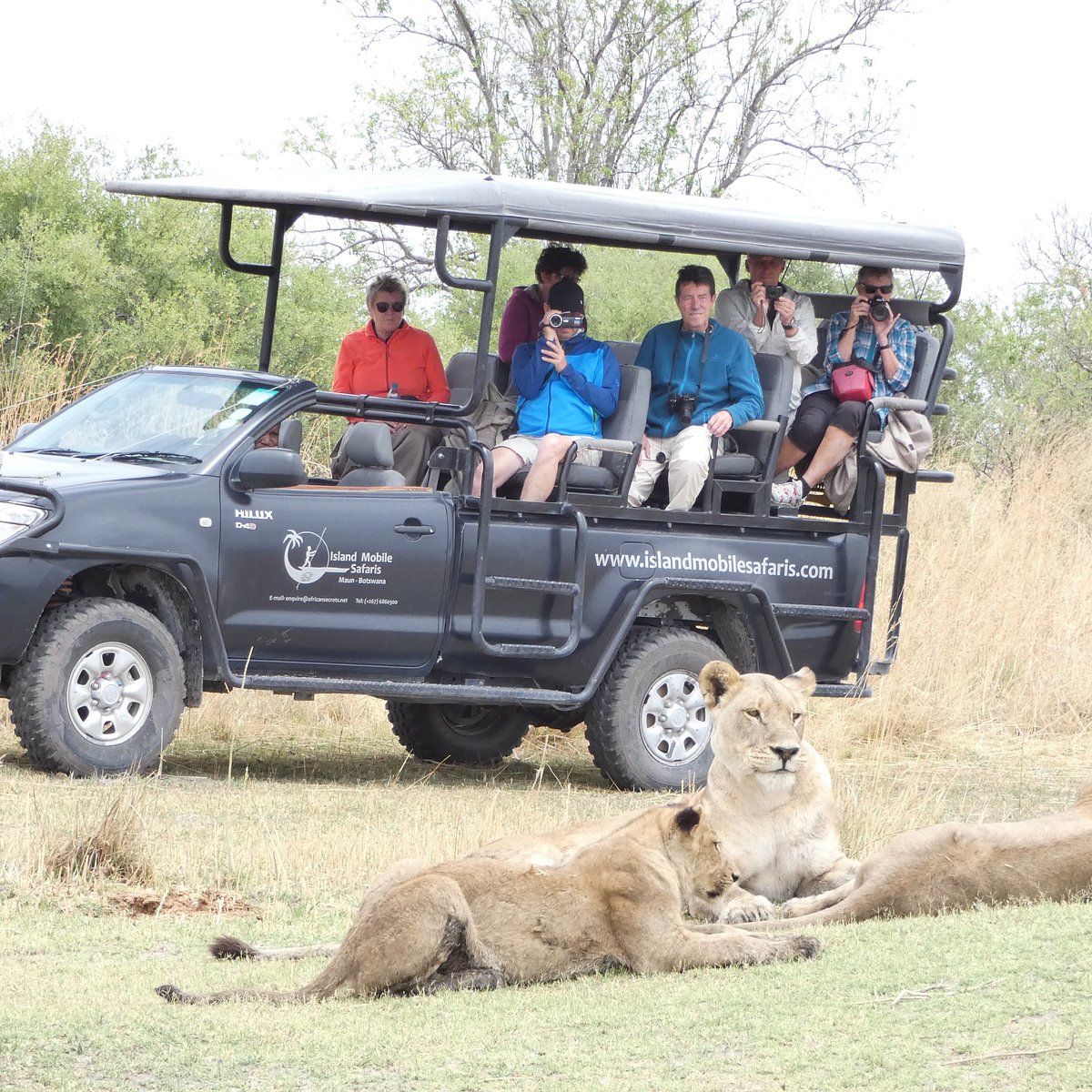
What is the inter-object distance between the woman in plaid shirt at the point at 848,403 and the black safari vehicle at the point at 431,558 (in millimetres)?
144

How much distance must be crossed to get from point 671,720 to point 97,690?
3021 mm

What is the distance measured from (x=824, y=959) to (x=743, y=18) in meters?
28.2

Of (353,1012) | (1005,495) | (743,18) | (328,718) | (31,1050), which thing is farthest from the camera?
(743,18)

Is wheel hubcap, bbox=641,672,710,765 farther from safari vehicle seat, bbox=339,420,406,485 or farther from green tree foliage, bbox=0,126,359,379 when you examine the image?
green tree foliage, bbox=0,126,359,379

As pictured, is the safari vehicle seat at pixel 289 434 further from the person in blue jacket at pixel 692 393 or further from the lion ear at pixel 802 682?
the lion ear at pixel 802 682

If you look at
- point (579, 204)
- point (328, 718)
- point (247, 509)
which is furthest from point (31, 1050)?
point (328, 718)

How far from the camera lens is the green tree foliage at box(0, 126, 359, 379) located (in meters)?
17.2

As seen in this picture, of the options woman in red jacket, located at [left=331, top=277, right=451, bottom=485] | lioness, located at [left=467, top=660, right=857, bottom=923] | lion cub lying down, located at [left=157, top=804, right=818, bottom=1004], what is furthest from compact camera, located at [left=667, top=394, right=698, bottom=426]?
lion cub lying down, located at [left=157, top=804, right=818, bottom=1004]

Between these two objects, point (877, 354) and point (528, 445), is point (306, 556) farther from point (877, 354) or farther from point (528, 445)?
point (877, 354)

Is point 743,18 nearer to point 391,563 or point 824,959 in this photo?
point 391,563

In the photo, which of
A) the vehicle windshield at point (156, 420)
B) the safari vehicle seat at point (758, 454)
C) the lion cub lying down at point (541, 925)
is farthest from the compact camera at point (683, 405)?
the lion cub lying down at point (541, 925)

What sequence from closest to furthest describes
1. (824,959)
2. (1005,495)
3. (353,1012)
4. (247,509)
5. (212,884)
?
1. (353,1012)
2. (824,959)
3. (212,884)
4. (247,509)
5. (1005,495)

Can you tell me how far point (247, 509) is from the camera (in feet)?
29.7

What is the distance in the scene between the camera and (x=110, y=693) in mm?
8828
